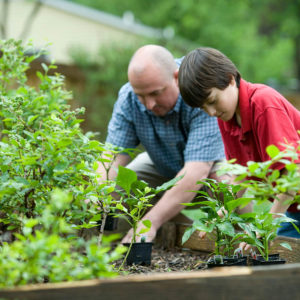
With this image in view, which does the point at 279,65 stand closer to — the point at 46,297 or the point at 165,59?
the point at 165,59

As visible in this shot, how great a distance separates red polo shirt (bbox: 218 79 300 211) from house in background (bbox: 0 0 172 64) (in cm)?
1538

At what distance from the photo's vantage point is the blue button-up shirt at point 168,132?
131 inches

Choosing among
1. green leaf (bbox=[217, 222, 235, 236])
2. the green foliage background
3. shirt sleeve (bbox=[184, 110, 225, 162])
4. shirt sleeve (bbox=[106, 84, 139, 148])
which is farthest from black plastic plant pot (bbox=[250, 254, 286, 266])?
the green foliage background

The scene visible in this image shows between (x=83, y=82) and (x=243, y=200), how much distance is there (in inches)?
374

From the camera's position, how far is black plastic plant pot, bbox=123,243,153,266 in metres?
2.56

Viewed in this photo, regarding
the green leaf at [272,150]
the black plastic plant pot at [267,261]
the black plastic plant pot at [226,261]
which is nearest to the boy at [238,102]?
the black plastic plant pot at [267,261]

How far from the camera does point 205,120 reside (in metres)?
3.36

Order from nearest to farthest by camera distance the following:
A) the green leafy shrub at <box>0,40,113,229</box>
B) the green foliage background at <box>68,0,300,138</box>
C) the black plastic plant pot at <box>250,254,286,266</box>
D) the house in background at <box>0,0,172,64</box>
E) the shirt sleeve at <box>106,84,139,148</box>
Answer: the green leafy shrub at <box>0,40,113,229</box>, the black plastic plant pot at <box>250,254,286,266</box>, the shirt sleeve at <box>106,84,139,148</box>, the house in background at <box>0,0,172,64</box>, the green foliage background at <box>68,0,300,138</box>

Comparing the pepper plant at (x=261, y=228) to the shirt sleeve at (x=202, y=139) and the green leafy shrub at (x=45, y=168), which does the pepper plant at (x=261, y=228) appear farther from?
the shirt sleeve at (x=202, y=139)

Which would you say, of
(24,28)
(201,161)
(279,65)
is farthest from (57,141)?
(279,65)

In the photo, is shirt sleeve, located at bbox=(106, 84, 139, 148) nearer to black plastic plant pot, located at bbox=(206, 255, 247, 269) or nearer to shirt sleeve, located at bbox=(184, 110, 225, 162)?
shirt sleeve, located at bbox=(184, 110, 225, 162)

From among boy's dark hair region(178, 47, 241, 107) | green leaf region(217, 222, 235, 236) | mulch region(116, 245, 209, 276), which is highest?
boy's dark hair region(178, 47, 241, 107)

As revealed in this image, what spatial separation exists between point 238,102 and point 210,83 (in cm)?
24

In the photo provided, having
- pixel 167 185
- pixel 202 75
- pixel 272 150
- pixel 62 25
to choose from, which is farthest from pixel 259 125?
pixel 62 25
